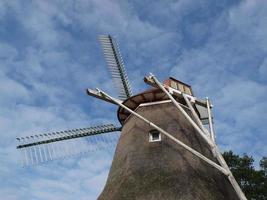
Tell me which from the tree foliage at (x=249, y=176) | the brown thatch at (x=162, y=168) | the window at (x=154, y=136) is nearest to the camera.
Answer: the brown thatch at (x=162, y=168)

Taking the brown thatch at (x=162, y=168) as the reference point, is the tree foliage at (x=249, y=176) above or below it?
above

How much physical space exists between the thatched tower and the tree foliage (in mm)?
14156

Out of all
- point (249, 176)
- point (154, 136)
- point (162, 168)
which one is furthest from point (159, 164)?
point (249, 176)

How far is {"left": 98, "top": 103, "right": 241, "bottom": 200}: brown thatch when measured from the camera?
1100 cm

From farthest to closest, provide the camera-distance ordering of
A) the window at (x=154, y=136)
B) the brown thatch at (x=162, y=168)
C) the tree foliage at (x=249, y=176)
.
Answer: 1. the tree foliage at (x=249, y=176)
2. the window at (x=154, y=136)
3. the brown thatch at (x=162, y=168)

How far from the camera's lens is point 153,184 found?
11.3 m

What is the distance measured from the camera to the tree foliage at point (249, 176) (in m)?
25.6

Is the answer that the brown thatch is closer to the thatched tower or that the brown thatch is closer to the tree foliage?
the thatched tower

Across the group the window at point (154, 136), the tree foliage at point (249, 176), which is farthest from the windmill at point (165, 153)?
the tree foliage at point (249, 176)

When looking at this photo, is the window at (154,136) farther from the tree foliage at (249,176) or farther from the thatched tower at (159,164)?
the tree foliage at (249,176)

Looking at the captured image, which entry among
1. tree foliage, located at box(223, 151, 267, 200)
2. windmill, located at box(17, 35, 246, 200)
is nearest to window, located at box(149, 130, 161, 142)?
windmill, located at box(17, 35, 246, 200)

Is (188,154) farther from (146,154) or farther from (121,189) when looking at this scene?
(121,189)

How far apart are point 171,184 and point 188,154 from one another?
1.62 meters

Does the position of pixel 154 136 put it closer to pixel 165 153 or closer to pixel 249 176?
pixel 165 153
